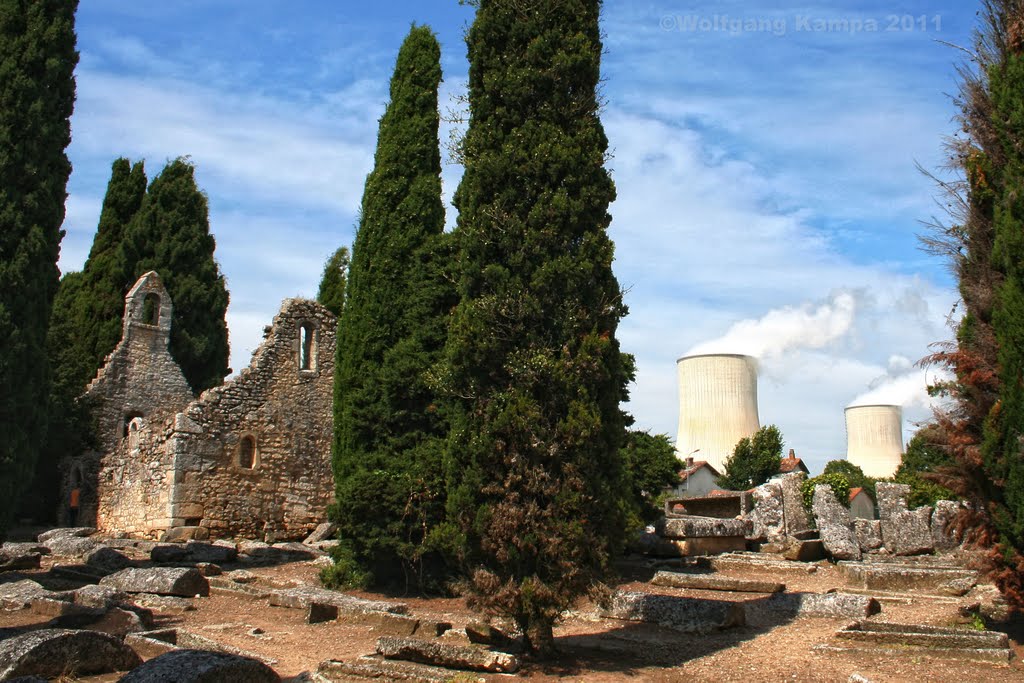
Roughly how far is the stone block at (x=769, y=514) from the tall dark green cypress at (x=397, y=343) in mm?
8782

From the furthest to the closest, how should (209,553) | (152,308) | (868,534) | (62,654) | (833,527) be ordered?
(152,308) < (868,534) < (833,527) < (209,553) < (62,654)

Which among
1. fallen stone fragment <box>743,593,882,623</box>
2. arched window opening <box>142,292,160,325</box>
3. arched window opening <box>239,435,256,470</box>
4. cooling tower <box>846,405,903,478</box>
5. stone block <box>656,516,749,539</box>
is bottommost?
fallen stone fragment <box>743,593,882,623</box>

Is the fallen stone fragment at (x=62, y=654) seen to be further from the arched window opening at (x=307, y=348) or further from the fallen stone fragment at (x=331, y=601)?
the arched window opening at (x=307, y=348)

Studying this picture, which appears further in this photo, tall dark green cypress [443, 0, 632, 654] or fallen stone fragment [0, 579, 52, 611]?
fallen stone fragment [0, 579, 52, 611]

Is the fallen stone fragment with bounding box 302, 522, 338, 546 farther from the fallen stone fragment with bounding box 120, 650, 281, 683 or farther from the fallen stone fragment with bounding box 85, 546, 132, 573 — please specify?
the fallen stone fragment with bounding box 120, 650, 281, 683

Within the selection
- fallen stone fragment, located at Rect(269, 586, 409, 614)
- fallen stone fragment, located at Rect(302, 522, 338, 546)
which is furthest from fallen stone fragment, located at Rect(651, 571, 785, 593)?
fallen stone fragment, located at Rect(302, 522, 338, 546)

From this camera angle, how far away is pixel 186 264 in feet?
107

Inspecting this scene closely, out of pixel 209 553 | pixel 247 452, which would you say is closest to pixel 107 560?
pixel 209 553

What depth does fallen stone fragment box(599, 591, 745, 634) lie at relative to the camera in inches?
424

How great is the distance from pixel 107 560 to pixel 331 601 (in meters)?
5.49

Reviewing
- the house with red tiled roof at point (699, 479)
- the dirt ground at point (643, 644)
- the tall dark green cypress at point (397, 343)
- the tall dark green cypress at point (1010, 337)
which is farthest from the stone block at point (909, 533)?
the house with red tiled roof at point (699, 479)

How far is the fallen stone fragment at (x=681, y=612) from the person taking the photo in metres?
10.8

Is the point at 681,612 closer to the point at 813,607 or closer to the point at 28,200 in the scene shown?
the point at 813,607

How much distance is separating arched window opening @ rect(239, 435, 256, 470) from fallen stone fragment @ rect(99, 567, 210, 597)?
7059mm
